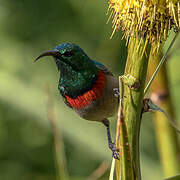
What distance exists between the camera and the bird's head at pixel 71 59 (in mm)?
1505

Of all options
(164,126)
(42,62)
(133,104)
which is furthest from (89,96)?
(42,62)

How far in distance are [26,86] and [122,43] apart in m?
0.90

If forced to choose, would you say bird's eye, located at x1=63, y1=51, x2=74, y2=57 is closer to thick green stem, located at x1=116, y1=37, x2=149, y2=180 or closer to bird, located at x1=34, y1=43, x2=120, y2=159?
bird, located at x1=34, y1=43, x2=120, y2=159

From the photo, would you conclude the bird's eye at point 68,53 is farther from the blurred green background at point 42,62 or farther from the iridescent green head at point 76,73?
the blurred green background at point 42,62

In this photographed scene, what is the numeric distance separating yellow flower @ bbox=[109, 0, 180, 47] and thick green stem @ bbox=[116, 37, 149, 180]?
3 centimetres

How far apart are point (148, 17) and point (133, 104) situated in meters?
0.22

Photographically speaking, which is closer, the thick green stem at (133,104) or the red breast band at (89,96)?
the thick green stem at (133,104)

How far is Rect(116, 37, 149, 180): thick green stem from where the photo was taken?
971mm

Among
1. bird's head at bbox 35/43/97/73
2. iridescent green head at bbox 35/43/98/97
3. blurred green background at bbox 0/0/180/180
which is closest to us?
bird's head at bbox 35/43/97/73

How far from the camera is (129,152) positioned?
971 mm

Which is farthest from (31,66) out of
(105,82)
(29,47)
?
(105,82)

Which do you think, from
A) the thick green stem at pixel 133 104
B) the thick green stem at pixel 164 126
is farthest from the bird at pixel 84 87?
the thick green stem at pixel 133 104

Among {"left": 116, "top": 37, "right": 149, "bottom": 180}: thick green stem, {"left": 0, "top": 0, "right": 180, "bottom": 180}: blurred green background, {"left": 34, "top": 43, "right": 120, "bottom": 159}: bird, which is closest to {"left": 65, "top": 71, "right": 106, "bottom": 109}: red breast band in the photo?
{"left": 34, "top": 43, "right": 120, "bottom": 159}: bird

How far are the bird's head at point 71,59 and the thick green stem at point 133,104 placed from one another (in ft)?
1.68
